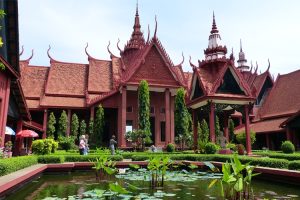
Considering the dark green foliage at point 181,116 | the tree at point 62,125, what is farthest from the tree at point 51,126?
the dark green foliage at point 181,116

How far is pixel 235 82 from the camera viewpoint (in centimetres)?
1825

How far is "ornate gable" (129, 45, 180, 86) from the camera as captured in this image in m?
26.2

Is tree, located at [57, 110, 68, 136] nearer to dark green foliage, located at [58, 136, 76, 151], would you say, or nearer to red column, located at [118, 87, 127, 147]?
dark green foliage, located at [58, 136, 76, 151]

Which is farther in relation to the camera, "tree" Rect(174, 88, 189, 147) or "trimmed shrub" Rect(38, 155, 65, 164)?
"tree" Rect(174, 88, 189, 147)

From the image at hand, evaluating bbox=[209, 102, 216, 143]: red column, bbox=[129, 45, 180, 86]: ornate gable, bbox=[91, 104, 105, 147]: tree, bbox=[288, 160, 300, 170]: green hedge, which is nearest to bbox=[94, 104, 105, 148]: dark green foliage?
bbox=[91, 104, 105, 147]: tree

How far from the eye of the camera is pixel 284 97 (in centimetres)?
2802

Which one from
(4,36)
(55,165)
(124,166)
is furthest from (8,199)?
(4,36)

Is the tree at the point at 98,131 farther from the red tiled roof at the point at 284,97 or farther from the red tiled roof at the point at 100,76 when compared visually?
the red tiled roof at the point at 284,97

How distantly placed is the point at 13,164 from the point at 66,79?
2258 centimetres

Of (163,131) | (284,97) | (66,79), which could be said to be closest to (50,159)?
(163,131)

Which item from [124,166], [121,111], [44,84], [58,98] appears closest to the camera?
[124,166]

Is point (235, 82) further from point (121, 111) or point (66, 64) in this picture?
point (66, 64)

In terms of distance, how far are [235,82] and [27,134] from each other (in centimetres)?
1218

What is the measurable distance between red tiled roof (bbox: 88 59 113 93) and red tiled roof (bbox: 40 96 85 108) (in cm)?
175
